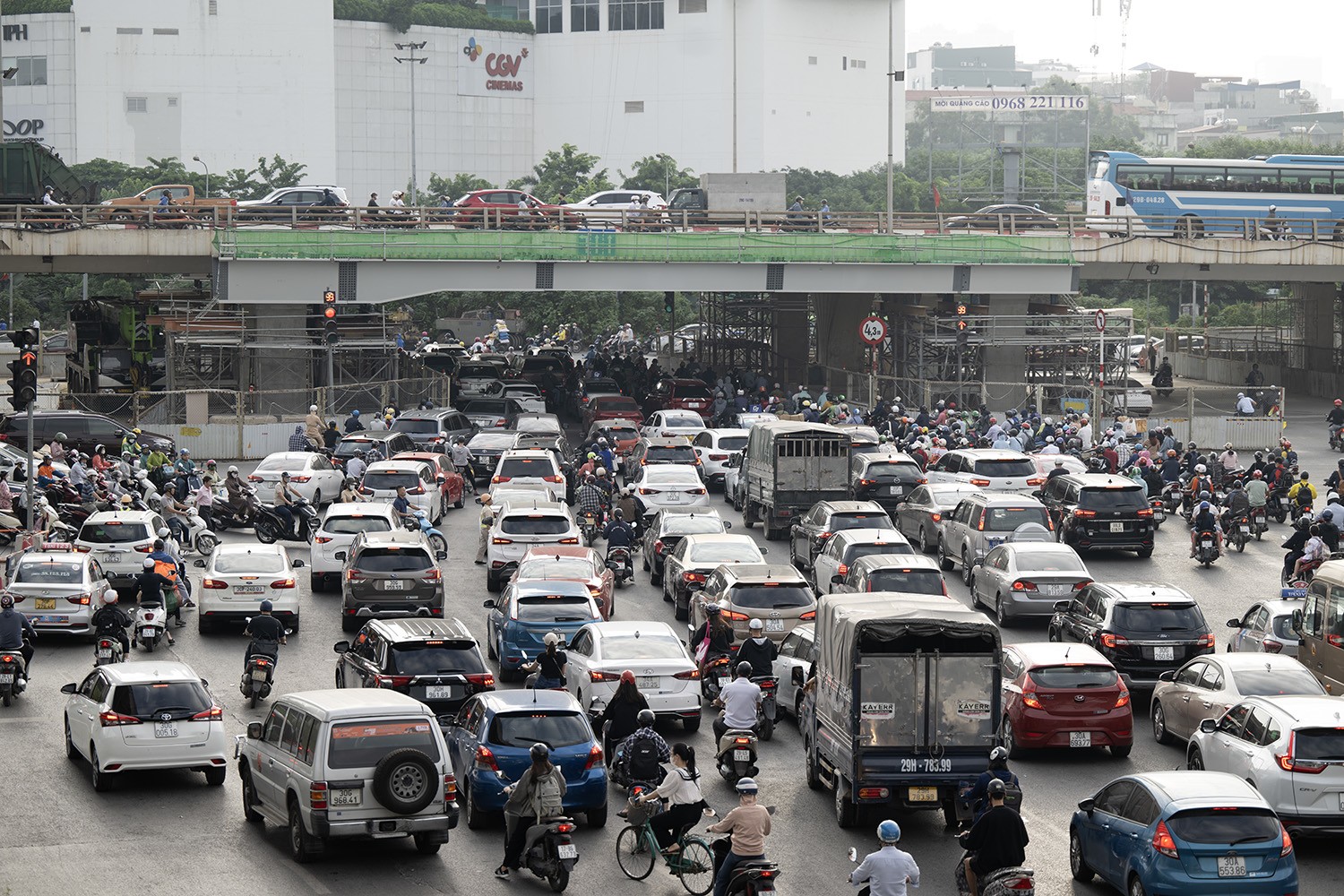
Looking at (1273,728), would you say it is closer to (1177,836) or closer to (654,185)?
(1177,836)

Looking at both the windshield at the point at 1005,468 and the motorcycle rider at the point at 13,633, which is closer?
the motorcycle rider at the point at 13,633

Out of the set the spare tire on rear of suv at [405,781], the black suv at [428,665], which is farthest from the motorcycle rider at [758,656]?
the spare tire on rear of suv at [405,781]

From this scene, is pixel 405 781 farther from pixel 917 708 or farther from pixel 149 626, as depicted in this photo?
pixel 149 626

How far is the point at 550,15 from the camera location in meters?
138

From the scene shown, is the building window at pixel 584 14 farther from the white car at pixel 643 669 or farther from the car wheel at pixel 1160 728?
the car wheel at pixel 1160 728

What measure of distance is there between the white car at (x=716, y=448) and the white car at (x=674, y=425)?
3.98 feet

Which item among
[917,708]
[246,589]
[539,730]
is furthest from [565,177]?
[917,708]

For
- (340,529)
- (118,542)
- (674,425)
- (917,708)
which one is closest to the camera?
(917,708)

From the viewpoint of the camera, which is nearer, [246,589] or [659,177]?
[246,589]

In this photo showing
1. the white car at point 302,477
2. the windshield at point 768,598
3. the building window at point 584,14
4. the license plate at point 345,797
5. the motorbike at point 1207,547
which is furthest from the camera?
the building window at point 584,14

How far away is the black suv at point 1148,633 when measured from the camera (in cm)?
2142

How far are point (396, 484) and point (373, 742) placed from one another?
66.8ft

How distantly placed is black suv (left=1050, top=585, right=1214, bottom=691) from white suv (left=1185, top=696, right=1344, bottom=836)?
4974mm

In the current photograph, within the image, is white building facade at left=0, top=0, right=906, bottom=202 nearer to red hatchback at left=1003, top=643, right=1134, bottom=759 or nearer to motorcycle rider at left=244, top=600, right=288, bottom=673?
motorcycle rider at left=244, top=600, right=288, bottom=673
